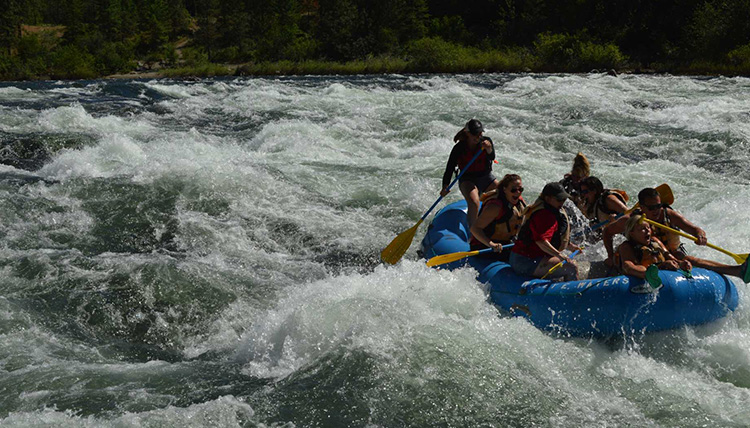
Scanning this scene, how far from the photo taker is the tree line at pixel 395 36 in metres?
27.3

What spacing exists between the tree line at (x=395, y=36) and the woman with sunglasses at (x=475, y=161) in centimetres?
1863

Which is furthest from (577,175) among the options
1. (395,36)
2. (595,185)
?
(395,36)

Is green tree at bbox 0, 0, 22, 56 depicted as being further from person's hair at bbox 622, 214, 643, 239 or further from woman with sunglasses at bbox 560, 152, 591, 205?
person's hair at bbox 622, 214, 643, 239

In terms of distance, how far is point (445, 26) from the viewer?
42938 mm

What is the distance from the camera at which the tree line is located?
2734 centimetres

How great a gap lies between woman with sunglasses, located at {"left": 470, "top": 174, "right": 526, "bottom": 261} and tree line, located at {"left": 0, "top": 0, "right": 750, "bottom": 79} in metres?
19.3

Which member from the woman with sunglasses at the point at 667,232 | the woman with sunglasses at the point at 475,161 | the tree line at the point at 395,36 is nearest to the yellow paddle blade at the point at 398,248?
the woman with sunglasses at the point at 475,161

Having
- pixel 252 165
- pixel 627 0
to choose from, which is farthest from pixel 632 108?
pixel 627 0

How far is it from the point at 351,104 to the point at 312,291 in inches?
423

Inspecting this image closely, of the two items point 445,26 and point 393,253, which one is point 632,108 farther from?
point 445,26

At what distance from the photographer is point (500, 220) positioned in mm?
5277

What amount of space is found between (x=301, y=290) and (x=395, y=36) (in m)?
36.4

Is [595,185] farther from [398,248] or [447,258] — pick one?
[398,248]

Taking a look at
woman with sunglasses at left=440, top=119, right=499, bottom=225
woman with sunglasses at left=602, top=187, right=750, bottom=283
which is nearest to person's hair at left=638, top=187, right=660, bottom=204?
woman with sunglasses at left=602, top=187, right=750, bottom=283
